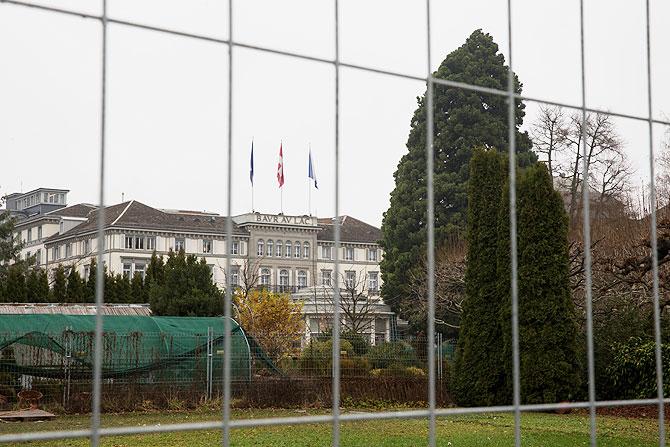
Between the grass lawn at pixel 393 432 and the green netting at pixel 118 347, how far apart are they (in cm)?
92

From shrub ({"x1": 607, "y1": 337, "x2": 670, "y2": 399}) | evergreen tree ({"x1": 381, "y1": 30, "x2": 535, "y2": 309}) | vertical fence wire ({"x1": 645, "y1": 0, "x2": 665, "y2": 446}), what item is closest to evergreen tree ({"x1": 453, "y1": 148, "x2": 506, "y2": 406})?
shrub ({"x1": 607, "y1": 337, "x2": 670, "y2": 399})

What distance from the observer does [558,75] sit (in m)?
5.18

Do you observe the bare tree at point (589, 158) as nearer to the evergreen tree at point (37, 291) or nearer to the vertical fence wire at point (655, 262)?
the evergreen tree at point (37, 291)

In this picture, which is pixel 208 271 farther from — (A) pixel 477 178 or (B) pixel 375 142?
(A) pixel 477 178

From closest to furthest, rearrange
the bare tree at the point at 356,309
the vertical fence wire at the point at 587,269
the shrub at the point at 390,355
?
the vertical fence wire at the point at 587,269
the shrub at the point at 390,355
the bare tree at the point at 356,309

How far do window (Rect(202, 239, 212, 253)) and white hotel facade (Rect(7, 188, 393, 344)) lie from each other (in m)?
0.04

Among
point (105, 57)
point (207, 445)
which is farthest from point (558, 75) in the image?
point (207, 445)

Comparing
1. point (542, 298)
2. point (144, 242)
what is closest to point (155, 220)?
point (144, 242)

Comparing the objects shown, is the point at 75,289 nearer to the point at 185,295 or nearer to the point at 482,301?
the point at 185,295

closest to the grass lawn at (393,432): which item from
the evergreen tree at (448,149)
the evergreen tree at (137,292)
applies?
the evergreen tree at (137,292)

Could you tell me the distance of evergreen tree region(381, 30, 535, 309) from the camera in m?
26.3

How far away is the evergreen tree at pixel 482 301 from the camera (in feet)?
48.7

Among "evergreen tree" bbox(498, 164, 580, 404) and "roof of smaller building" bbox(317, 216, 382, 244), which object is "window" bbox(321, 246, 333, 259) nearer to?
"roof of smaller building" bbox(317, 216, 382, 244)

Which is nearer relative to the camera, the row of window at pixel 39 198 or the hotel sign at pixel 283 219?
the hotel sign at pixel 283 219
